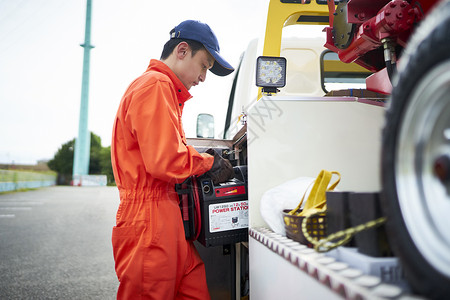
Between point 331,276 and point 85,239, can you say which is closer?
point 331,276

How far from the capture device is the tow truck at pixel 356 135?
569 millimetres

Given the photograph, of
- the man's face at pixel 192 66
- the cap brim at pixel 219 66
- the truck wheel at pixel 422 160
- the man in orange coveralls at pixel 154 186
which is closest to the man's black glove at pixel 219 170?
the man in orange coveralls at pixel 154 186

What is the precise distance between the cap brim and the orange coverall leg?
0.82m

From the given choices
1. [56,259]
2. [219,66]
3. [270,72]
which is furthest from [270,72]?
[56,259]

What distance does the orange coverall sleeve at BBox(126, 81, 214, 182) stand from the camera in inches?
53.7

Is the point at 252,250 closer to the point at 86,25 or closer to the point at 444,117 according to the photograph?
the point at 444,117

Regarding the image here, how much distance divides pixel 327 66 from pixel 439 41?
8.73 feet

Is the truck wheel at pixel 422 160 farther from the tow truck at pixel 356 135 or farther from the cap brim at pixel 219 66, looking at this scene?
the cap brim at pixel 219 66

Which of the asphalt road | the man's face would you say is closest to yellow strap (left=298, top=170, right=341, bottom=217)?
the man's face

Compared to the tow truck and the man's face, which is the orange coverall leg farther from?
the man's face

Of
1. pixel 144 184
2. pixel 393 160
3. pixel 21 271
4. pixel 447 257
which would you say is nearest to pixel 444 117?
pixel 393 160

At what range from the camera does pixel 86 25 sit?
31.1 meters

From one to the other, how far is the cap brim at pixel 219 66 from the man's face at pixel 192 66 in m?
0.05

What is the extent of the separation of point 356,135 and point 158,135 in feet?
3.07
